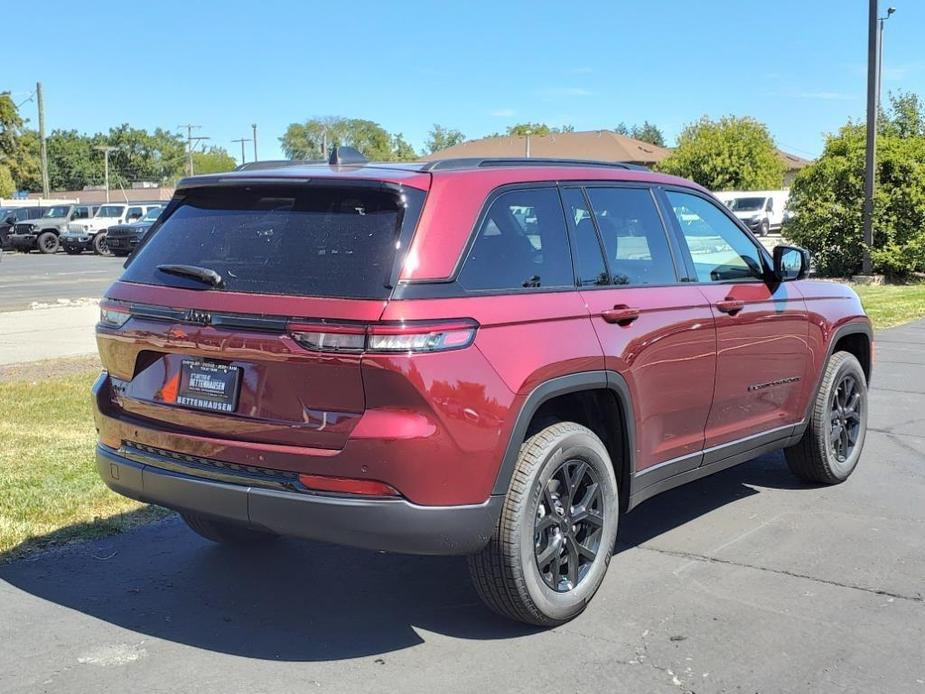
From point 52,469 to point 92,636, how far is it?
2560mm

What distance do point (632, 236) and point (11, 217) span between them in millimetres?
44288

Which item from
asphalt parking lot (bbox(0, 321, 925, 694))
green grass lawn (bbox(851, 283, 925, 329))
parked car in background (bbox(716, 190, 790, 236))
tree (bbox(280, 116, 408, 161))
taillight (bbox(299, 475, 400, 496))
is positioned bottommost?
asphalt parking lot (bbox(0, 321, 925, 694))

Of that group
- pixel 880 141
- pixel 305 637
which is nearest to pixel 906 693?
pixel 305 637

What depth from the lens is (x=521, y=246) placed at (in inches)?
165

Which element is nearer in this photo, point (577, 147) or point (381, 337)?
point (381, 337)

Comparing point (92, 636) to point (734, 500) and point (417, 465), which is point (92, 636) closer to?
point (417, 465)

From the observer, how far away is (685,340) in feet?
15.8

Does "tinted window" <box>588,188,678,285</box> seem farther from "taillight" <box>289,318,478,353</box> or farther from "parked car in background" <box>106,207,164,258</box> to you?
"parked car in background" <box>106,207,164,258</box>

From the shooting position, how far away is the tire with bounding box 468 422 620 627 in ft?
12.8

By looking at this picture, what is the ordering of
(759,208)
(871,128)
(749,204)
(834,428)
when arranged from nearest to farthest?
1. (834,428)
2. (871,128)
3. (759,208)
4. (749,204)

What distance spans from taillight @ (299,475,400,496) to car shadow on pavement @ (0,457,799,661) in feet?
2.40

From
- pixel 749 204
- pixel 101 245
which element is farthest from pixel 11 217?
pixel 749 204

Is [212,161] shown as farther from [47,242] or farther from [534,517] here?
[534,517]

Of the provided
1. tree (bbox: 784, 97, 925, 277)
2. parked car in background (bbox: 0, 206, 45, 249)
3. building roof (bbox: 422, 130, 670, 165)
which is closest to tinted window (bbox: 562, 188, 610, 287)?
tree (bbox: 784, 97, 925, 277)
